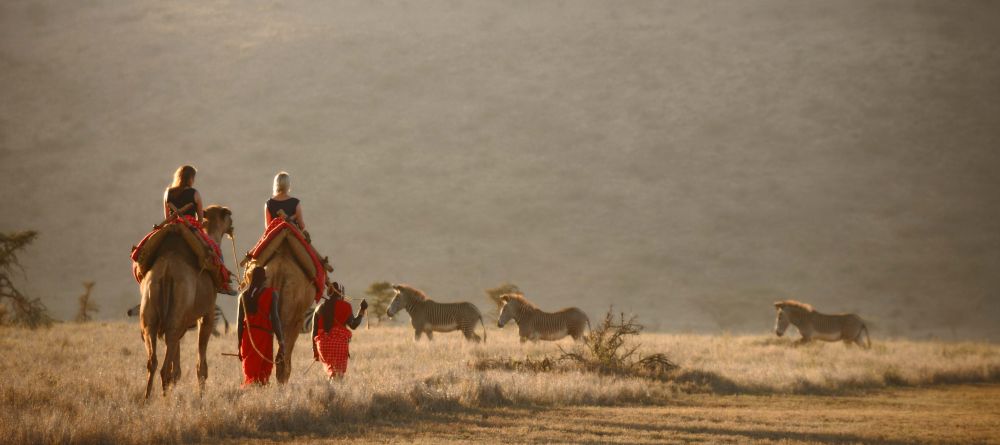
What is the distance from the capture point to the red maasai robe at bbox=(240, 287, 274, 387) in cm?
1053

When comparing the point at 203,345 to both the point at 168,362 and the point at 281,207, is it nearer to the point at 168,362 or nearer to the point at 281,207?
the point at 168,362

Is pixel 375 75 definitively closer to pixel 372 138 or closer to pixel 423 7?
pixel 372 138

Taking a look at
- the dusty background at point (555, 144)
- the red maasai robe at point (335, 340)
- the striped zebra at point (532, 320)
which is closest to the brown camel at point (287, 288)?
the red maasai robe at point (335, 340)

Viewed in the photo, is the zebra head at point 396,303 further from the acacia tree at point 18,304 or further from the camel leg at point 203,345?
the camel leg at point 203,345

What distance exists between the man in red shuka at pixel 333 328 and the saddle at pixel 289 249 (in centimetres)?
63

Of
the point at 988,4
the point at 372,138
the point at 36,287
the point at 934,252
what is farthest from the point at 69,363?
the point at 988,4

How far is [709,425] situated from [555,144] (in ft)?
249

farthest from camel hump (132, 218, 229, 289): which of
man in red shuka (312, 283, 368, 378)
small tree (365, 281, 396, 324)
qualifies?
small tree (365, 281, 396, 324)

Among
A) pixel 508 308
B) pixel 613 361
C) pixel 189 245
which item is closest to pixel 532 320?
→ pixel 508 308

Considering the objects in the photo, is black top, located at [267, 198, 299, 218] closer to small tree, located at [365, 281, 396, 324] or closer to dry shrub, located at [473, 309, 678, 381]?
dry shrub, located at [473, 309, 678, 381]

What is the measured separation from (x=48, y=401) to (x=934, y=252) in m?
67.1

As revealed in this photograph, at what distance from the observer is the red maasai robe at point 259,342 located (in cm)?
1053

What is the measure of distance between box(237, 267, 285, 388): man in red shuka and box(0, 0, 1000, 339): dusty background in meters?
47.5

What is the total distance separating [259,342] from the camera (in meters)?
10.6
